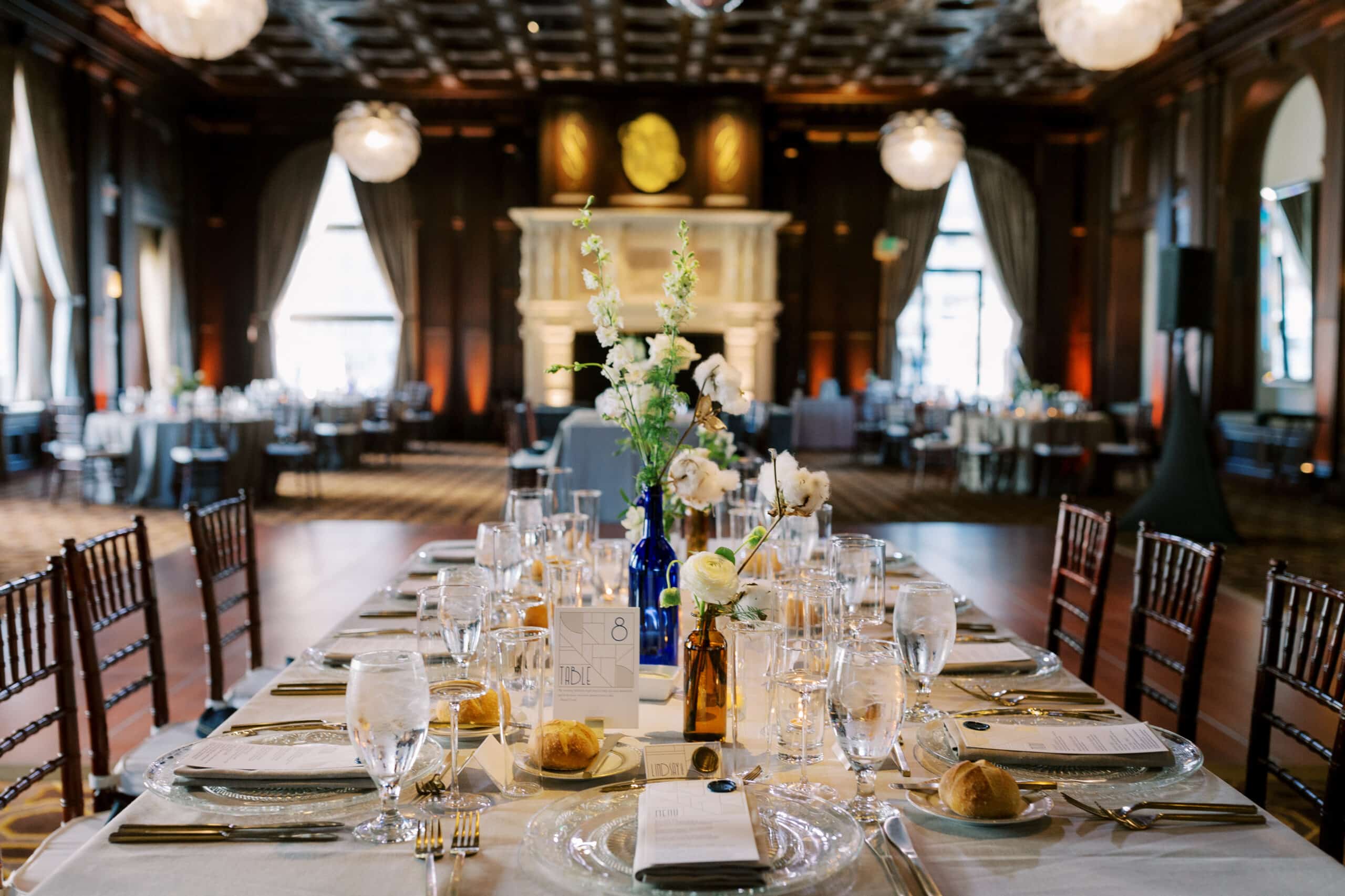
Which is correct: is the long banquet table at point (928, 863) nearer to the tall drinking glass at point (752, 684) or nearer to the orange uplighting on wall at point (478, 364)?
the tall drinking glass at point (752, 684)

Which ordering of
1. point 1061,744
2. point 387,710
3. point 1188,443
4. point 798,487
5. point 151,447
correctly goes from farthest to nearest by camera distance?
point 151,447
point 1188,443
point 798,487
point 1061,744
point 387,710

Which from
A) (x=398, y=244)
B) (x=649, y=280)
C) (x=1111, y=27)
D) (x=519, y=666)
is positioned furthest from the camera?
(x=398, y=244)

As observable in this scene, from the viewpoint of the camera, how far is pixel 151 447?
28.6ft

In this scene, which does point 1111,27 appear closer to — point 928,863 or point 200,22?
point 200,22

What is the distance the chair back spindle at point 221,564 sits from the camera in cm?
255

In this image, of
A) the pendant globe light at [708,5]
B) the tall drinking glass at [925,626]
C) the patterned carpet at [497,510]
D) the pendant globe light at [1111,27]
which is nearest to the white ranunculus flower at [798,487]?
the tall drinking glass at [925,626]

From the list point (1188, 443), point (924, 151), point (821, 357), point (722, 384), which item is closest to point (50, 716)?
point (722, 384)

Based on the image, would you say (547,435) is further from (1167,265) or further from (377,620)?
(377,620)

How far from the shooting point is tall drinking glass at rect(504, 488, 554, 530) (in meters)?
2.33

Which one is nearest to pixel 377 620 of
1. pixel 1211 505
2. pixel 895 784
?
pixel 895 784

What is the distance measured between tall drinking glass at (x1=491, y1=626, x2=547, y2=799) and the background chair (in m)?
1.25

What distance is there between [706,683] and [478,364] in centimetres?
1364

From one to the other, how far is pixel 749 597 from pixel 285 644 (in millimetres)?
3480

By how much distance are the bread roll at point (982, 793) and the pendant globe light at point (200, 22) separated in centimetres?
723
